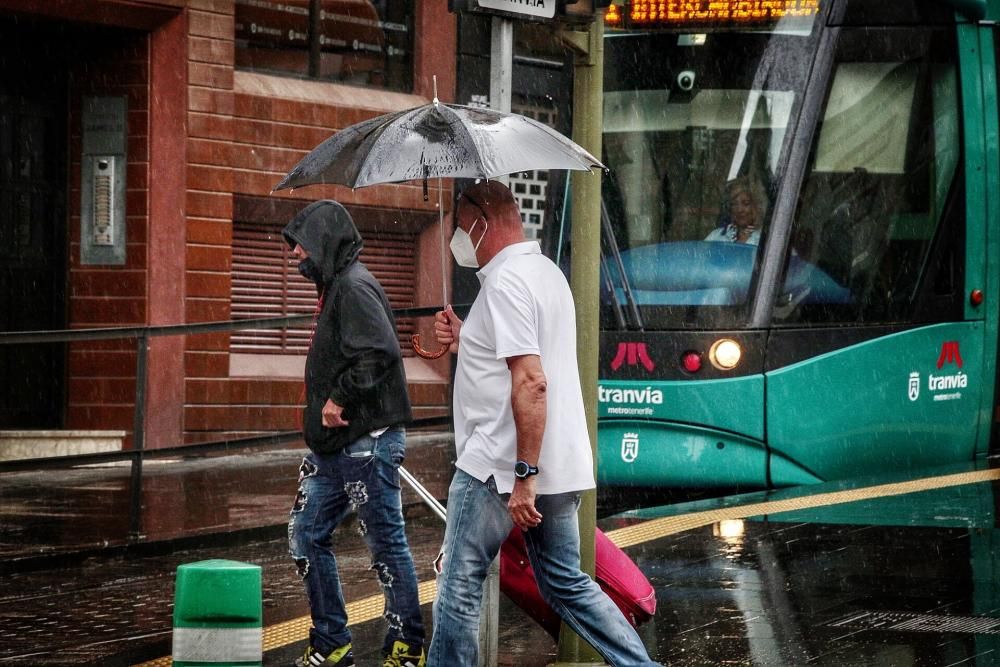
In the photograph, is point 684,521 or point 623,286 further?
point 623,286

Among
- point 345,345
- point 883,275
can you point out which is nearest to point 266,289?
point 883,275

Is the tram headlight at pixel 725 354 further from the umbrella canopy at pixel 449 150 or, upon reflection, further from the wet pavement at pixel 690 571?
the umbrella canopy at pixel 449 150

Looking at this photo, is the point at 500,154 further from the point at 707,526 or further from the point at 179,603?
the point at 707,526

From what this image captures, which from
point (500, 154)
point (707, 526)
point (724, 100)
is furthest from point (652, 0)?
point (500, 154)

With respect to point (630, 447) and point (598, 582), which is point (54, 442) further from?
point (598, 582)

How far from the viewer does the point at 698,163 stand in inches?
412

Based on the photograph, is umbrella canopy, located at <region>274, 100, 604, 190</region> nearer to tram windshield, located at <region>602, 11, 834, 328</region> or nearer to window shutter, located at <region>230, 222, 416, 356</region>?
tram windshield, located at <region>602, 11, 834, 328</region>

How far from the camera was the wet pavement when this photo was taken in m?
6.25

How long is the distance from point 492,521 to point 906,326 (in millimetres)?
6332

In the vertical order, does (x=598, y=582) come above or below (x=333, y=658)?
above

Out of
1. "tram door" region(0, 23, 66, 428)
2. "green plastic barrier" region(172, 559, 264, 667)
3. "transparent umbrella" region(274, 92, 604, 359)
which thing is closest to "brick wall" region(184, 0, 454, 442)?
"tram door" region(0, 23, 66, 428)

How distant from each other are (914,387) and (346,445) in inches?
225

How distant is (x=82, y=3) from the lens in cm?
1320

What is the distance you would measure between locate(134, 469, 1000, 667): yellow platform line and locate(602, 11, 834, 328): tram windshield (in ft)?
4.22
